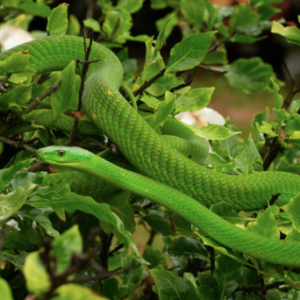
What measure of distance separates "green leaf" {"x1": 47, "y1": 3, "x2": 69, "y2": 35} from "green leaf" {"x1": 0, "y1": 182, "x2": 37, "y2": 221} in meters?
A: 0.95

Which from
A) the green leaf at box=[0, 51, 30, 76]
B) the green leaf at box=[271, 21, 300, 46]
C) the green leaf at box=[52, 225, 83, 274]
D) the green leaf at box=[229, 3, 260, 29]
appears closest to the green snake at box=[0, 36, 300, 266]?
the green leaf at box=[0, 51, 30, 76]

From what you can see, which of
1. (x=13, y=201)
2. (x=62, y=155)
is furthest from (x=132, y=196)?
(x=13, y=201)

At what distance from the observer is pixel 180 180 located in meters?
1.67

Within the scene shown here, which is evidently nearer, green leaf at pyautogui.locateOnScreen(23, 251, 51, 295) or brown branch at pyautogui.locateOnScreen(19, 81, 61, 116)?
green leaf at pyautogui.locateOnScreen(23, 251, 51, 295)

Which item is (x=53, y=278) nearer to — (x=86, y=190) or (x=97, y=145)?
(x=86, y=190)

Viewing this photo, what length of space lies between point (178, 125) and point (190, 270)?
0.61 metres

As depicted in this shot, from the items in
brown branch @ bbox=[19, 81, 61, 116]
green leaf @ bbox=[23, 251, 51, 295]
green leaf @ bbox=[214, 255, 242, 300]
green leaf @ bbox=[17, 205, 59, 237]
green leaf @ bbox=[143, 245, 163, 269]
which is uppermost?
green leaf @ bbox=[23, 251, 51, 295]

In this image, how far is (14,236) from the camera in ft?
5.23

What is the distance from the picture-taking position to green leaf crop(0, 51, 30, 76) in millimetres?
1568

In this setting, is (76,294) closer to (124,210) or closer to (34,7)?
(124,210)

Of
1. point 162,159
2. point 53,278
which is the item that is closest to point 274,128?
point 162,159

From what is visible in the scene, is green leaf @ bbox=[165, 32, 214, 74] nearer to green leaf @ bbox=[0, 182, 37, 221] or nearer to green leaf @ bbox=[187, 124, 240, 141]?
green leaf @ bbox=[187, 124, 240, 141]

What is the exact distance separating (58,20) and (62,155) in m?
0.68

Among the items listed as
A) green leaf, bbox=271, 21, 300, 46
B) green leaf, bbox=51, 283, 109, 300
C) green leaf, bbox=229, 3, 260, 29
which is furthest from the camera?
green leaf, bbox=229, 3, 260, 29
